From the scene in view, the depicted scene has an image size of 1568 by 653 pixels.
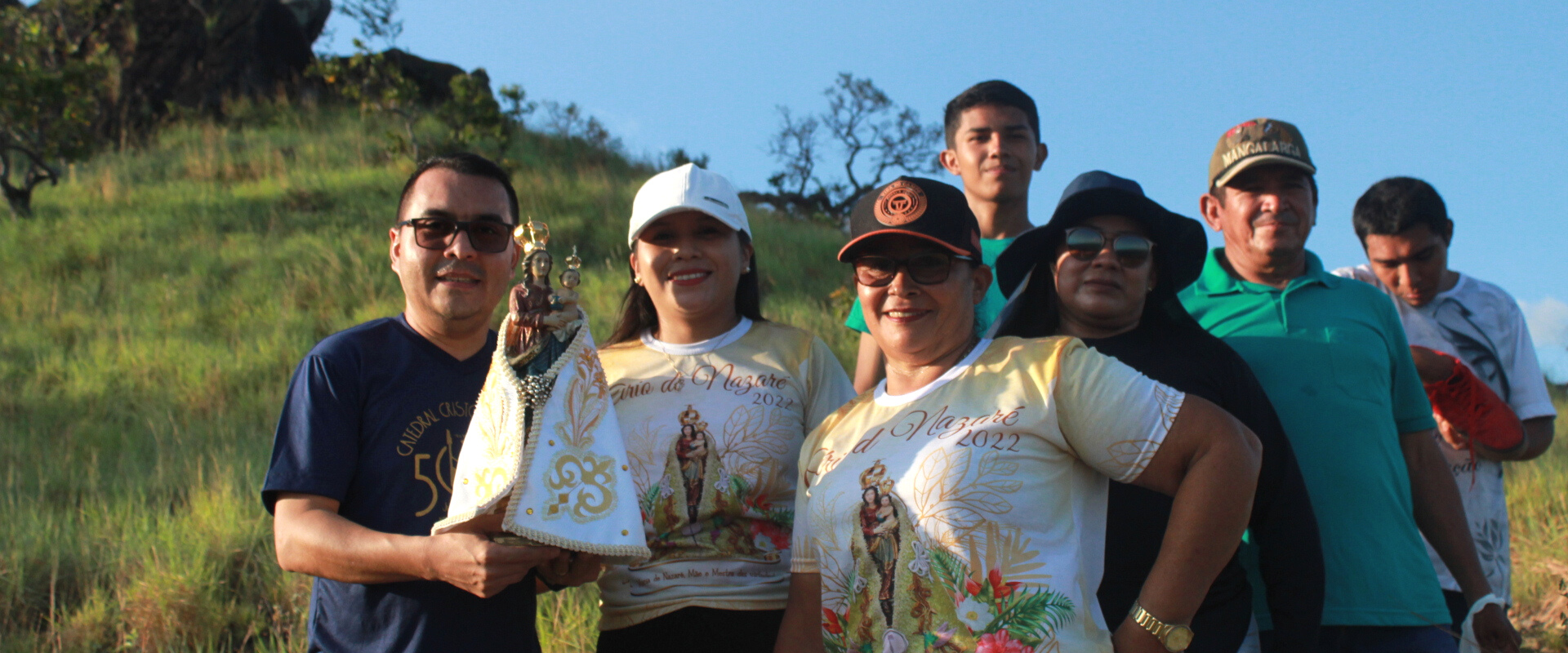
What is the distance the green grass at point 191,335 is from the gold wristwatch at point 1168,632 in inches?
108

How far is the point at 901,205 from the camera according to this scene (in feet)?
7.38

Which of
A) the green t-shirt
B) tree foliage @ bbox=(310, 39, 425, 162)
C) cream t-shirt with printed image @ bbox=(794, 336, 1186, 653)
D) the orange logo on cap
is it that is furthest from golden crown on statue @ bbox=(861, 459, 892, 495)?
tree foliage @ bbox=(310, 39, 425, 162)

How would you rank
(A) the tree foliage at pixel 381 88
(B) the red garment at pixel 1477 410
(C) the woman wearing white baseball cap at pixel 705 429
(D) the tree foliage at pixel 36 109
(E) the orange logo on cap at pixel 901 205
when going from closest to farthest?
(E) the orange logo on cap at pixel 901 205
(C) the woman wearing white baseball cap at pixel 705 429
(B) the red garment at pixel 1477 410
(D) the tree foliage at pixel 36 109
(A) the tree foliage at pixel 381 88

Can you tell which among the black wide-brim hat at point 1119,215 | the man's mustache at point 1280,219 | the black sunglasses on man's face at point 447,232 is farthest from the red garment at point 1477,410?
the black sunglasses on man's face at point 447,232

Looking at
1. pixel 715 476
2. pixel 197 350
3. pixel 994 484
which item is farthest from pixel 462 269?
pixel 197 350

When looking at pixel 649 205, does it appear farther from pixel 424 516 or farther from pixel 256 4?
pixel 256 4

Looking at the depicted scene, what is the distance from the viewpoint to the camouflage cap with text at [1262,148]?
9.82ft

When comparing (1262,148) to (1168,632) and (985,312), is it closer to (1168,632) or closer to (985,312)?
(985,312)

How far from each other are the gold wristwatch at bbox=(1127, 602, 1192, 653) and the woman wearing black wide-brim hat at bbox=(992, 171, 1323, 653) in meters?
0.32

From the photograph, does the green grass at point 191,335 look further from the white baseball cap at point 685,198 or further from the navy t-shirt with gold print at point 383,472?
the white baseball cap at point 685,198

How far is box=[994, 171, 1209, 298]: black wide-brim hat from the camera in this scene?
2652mm

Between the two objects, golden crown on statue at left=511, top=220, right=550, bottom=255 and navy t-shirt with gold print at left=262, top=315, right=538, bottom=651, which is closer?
golden crown on statue at left=511, top=220, right=550, bottom=255

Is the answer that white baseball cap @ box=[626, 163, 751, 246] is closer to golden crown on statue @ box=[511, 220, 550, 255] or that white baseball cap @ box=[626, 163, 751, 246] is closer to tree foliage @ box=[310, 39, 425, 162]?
golden crown on statue @ box=[511, 220, 550, 255]

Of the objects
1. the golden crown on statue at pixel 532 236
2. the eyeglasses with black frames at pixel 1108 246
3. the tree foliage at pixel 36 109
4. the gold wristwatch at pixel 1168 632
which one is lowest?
the gold wristwatch at pixel 1168 632
